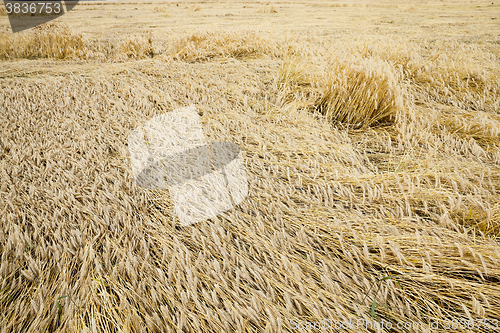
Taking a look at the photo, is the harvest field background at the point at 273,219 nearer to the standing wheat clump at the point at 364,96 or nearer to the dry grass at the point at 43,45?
the standing wheat clump at the point at 364,96

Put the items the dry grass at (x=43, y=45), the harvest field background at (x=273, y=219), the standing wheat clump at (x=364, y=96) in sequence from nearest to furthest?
the harvest field background at (x=273, y=219) → the standing wheat clump at (x=364, y=96) → the dry grass at (x=43, y=45)

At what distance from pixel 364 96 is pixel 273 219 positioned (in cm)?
147

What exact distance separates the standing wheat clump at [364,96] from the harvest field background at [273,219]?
0.02 m

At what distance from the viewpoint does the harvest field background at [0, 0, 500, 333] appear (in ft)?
2.72

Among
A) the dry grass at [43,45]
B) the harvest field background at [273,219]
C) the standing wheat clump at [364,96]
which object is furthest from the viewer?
the dry grass at [43,45]

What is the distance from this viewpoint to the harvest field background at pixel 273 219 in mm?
828

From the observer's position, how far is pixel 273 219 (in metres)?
1.18

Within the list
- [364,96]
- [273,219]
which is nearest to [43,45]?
[364,96]

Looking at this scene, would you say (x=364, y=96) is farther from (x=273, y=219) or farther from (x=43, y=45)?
(x=43, y=45)

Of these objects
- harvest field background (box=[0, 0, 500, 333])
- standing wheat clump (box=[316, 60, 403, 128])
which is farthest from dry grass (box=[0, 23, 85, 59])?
standing wheat clump (box=[316, 60, 403, 128])

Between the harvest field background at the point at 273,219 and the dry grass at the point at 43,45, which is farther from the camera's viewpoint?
the dry grass at the point at 43,45

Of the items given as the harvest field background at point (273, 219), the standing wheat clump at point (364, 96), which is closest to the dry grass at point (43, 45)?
the harvest field background at point (273, 219)

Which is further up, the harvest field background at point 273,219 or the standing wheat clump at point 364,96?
the standing wheat clump at point 364,96

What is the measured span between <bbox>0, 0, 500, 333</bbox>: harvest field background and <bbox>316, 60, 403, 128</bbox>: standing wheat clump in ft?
0.06
